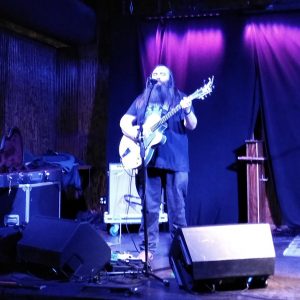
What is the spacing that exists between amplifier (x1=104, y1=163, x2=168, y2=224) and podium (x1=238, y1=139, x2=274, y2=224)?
1.01 meters

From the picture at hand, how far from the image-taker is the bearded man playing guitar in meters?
4.13

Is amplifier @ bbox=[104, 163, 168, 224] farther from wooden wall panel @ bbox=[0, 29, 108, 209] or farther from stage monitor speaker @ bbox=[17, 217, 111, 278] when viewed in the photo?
stage monitor speaker @ bbox=[17, 217, 111, 278]

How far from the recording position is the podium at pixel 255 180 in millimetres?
5770

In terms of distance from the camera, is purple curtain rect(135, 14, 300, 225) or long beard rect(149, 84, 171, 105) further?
purple curtain rect(135, 14, 300, 225)

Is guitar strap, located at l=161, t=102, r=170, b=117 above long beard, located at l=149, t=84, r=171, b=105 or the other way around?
the other way around

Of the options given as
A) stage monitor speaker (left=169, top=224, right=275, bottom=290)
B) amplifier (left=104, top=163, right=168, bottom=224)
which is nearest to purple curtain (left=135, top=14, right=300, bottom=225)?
amplifier (left=104, top=163, right=168, bottom=224)

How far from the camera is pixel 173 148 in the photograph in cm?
419

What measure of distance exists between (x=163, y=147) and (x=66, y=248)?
1.27 meters

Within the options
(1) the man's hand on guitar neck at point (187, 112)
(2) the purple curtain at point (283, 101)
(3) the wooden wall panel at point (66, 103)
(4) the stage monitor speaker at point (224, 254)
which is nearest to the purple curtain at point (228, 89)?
(2) the purple curtain at point (283, 101)

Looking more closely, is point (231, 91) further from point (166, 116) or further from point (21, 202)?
point (21, 202)

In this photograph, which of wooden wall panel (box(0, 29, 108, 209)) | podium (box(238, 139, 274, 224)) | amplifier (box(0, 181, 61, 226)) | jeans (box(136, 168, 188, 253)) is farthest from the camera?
wooden wall panel (box(0, 29, 108, 209))

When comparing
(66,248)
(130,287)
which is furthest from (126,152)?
(130,287)

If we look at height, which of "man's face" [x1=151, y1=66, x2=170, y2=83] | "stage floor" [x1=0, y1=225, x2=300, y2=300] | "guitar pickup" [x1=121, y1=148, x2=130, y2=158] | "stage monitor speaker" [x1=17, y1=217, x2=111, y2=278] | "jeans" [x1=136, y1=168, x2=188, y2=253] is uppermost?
"man's face" [x1=151, y1=66, x2=170, y2=83]

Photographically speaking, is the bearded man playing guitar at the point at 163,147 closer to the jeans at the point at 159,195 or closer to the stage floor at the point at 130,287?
the jeans at the point at 159,195
